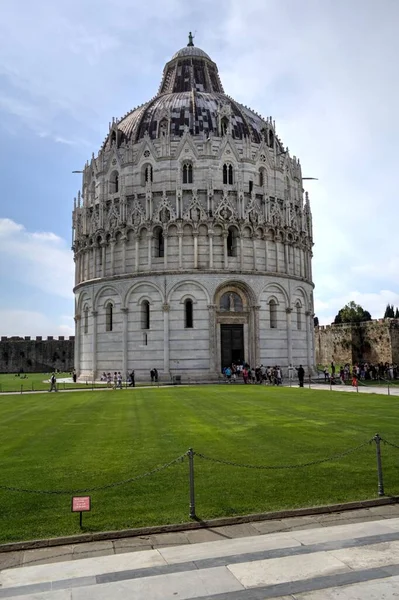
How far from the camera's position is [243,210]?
50.3 meters

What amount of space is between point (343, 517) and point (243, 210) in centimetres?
4219

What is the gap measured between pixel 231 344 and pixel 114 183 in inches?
835

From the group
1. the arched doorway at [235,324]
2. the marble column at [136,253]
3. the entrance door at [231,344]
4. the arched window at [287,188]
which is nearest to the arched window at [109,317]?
the marble column at [136,253]

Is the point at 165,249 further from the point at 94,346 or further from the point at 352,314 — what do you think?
the point at 352,314

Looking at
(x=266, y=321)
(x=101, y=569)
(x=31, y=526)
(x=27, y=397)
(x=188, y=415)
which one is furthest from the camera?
(x=266, y=321)

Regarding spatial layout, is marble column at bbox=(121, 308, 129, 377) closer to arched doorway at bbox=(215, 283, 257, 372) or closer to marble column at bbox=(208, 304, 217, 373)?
marble column at bbox=(208, 304, 217, 373)

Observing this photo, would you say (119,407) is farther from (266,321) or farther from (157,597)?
(266,321)

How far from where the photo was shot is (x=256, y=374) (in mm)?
45531

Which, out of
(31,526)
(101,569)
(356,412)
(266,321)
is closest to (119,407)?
(356,412)

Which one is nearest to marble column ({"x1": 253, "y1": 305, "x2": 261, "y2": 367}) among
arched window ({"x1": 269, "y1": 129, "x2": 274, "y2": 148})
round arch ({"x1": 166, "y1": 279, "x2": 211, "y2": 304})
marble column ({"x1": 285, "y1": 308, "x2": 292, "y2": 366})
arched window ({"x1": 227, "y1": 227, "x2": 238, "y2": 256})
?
marble column ({"x1": 285, "y1": 308, "x2": 292, "y2": 366})

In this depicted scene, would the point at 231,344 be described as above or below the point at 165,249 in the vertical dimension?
below

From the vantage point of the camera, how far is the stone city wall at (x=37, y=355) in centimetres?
8606

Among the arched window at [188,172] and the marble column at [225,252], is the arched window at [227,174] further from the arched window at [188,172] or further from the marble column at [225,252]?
the marble column at [225,252]

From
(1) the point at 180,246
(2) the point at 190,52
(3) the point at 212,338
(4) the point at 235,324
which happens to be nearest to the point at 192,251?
(1) the point at 180,246
